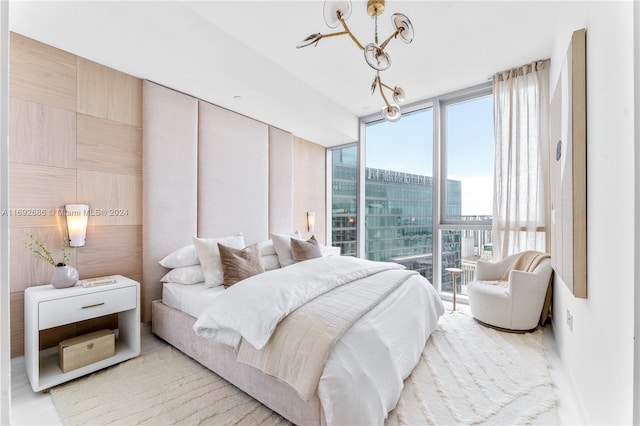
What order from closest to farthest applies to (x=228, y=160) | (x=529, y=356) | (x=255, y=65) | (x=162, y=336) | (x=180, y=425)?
(x=180, y=425) < (x=529, y=356) < (x=162, y=336) < (x=255, y=65) < (x=228, y=160)

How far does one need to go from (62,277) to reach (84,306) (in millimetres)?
269

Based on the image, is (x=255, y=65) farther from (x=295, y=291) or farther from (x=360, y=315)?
(x=360, y=315)

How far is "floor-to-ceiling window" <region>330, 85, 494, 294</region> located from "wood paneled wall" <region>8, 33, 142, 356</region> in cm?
335

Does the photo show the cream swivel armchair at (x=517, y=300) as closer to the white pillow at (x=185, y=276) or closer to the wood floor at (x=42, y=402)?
the wood floor at (x=42, y=402)

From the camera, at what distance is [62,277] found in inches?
82.0

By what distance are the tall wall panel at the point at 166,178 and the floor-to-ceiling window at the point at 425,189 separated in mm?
2788

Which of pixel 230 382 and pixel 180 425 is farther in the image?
pixel 230 382

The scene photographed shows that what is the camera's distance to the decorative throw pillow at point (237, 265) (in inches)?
101

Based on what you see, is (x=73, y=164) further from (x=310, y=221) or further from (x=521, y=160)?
(x=521, y=160)

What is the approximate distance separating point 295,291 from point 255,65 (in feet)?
7.88

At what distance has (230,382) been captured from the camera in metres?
2.00

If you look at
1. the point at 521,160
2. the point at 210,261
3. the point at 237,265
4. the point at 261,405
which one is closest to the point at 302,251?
the point at 237,265

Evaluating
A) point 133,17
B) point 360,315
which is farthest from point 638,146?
point 133,17

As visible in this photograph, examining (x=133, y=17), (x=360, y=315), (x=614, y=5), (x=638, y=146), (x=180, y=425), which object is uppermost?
(x=133, y=17)
